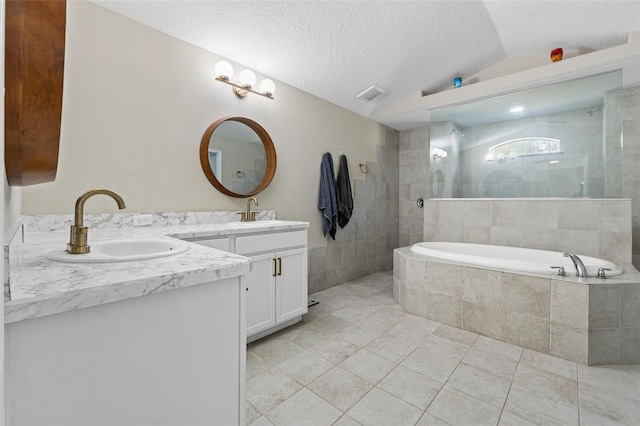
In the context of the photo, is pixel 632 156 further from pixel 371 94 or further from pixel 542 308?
pixel 371 94

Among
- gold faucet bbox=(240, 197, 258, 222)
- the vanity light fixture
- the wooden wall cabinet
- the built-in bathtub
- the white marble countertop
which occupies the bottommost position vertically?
the built-in bathtub

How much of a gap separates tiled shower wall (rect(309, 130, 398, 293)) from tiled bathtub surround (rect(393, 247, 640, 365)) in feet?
3.65

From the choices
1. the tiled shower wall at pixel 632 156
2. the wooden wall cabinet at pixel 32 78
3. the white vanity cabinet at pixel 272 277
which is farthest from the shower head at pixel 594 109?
the wooden wall cabinet at pixel 32 78

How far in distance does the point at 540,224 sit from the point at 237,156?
9.53 ft

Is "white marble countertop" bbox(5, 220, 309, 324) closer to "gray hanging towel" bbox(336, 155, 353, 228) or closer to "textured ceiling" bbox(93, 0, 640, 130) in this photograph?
"textured ceiling" bbox(93, 0, 640, 130)

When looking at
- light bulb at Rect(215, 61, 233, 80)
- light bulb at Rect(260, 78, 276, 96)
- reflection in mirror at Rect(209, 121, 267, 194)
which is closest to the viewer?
light bulb at Rect(215, 61, 233, 80)

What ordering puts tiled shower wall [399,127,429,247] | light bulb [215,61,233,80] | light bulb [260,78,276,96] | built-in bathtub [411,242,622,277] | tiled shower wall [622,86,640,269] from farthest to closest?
1. tiled shower wall [399,127,429,247]
2. tiled shower wall [622,86,640,269]
3. light bulb [260,78,276,96]
4. light bulb [215,61,233,80]
5. built-in bathtub [411,242,622,277]

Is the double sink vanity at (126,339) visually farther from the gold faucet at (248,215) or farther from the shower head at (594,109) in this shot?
the shower head at (594,109)

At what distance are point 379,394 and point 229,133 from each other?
6.99ft

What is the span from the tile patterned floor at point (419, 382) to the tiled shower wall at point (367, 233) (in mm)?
1063

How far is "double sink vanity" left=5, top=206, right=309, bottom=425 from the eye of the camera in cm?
→ 52

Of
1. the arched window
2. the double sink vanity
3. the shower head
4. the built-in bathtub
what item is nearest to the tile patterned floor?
the built-in bathtub

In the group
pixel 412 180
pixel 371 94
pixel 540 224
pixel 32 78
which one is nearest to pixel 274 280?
pixel 32 78

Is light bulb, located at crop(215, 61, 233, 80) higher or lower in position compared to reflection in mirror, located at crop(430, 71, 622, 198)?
higher
